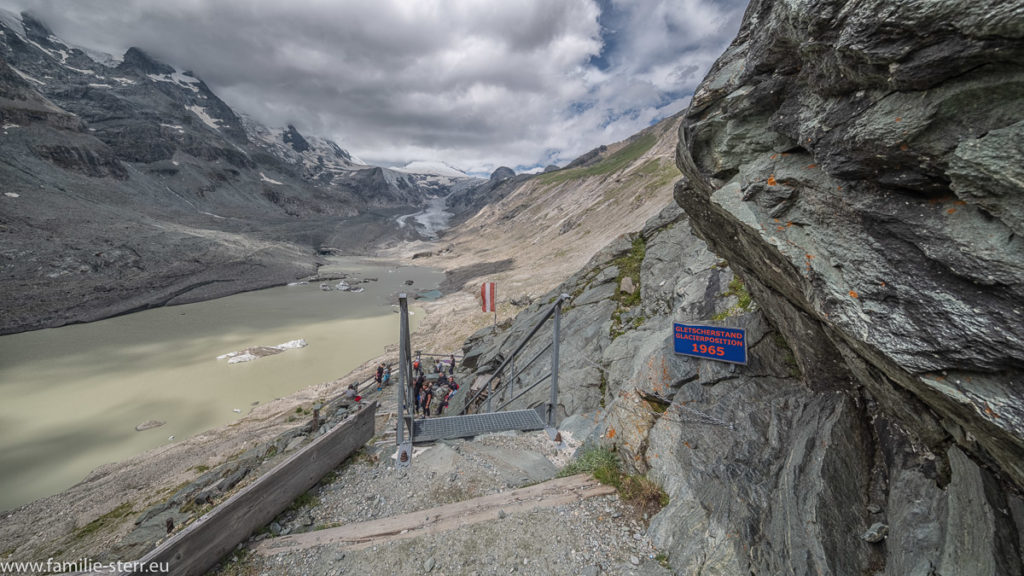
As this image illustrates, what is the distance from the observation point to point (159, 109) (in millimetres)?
136500

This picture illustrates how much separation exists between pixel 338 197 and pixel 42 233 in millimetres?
121209

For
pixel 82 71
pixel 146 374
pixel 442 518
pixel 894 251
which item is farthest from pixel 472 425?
pixel 82 71

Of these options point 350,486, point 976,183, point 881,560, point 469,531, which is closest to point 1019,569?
point 881,560

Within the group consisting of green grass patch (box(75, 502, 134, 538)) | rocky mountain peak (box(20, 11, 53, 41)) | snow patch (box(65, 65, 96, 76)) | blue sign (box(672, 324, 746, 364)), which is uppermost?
rocky mountain peak (box(20, 11, 53, 41))

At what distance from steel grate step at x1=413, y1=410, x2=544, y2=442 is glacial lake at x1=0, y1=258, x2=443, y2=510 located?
63.3 feet

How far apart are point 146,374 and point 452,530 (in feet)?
108

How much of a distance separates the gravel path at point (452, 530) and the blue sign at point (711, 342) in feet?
9.23

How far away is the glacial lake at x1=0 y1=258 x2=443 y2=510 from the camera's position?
17422mm

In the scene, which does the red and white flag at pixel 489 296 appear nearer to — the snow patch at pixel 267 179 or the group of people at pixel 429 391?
the group of people at pixel 429 391

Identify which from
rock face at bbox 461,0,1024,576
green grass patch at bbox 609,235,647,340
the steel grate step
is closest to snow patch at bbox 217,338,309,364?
green grass patch at bbox 609,235,647,340

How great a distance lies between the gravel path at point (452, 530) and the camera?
4.03m

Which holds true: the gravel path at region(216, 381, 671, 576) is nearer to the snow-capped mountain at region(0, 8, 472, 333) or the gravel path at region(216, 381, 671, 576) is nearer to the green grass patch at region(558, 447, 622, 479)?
the green grass patch at region(558, 447, 622, 479)

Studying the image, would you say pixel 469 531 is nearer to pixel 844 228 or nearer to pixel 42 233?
pixel 844 228

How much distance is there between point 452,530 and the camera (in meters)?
4.45
